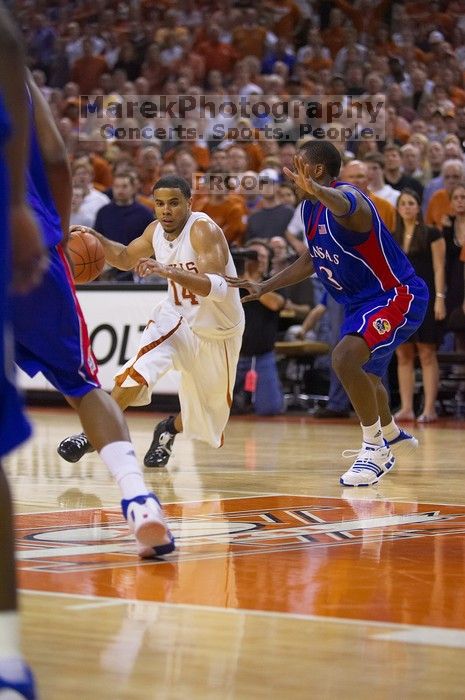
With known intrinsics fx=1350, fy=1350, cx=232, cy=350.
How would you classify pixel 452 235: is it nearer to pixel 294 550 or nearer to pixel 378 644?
pixel 294 550

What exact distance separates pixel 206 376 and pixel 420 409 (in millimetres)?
4727

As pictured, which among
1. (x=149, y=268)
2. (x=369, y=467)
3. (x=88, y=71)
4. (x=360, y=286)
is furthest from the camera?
(x=88, y=71)

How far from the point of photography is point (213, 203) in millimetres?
13062

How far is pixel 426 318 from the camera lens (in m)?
11.8

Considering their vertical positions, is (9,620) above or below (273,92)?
above

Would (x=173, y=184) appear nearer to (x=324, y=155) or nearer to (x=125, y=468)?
(x=324, y=155)

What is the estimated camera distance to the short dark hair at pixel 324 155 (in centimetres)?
720

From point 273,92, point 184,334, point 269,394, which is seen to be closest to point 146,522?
point 184,334

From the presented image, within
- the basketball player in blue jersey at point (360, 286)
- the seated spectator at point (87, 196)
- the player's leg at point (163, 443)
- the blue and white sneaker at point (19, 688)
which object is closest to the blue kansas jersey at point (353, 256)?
the basketball player in blue jersey at point (360, 286)

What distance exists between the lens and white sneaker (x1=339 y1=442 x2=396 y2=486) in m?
7.07

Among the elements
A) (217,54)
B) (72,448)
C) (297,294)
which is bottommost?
(297,294)

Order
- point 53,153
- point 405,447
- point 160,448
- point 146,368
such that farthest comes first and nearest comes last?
point 405,447, point 160,448, point 146,368, point 53,153

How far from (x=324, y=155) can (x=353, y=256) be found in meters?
0.58

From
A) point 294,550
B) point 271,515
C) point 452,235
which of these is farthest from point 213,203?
point 294,550
